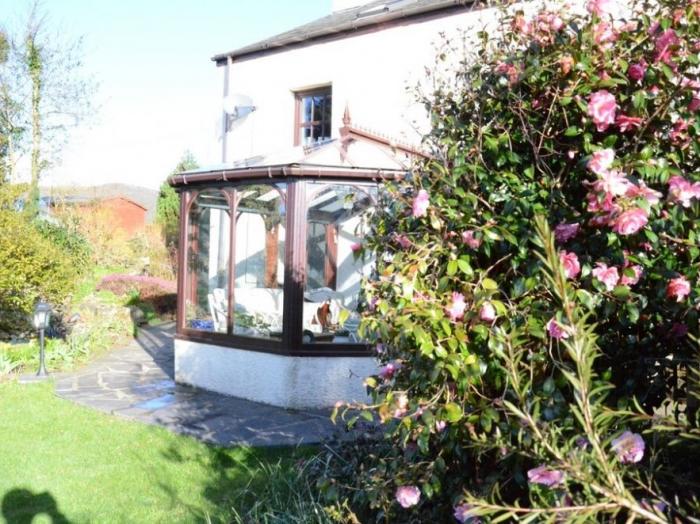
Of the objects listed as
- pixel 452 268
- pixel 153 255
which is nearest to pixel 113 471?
pixel 452 268

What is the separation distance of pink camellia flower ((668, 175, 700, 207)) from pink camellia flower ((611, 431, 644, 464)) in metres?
1.06

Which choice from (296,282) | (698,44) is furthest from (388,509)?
(296,282)

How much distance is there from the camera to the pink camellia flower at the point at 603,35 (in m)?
2.82

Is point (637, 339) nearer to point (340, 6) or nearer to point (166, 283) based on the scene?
point (340, 6)

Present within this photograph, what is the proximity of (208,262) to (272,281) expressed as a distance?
170cm

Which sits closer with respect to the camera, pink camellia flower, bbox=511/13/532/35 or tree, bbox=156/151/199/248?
pink camellia flower, bbox=511/13/532/35

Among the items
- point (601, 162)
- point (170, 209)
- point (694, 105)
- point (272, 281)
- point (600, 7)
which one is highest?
point (170, 209)

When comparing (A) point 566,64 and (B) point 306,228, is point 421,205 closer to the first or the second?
(A) point 566,64

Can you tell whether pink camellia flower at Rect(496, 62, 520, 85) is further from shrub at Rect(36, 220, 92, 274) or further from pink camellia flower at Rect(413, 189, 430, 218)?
shrub at Rect(36, 220, 92, 274)

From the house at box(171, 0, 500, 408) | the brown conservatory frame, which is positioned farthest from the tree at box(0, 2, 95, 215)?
the brown conservatory frame

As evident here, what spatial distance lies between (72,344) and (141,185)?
5488 centimetres

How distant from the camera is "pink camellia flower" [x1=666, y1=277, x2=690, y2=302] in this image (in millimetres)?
2428

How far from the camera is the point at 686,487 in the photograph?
6.77ft

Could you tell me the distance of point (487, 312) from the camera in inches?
99.5
